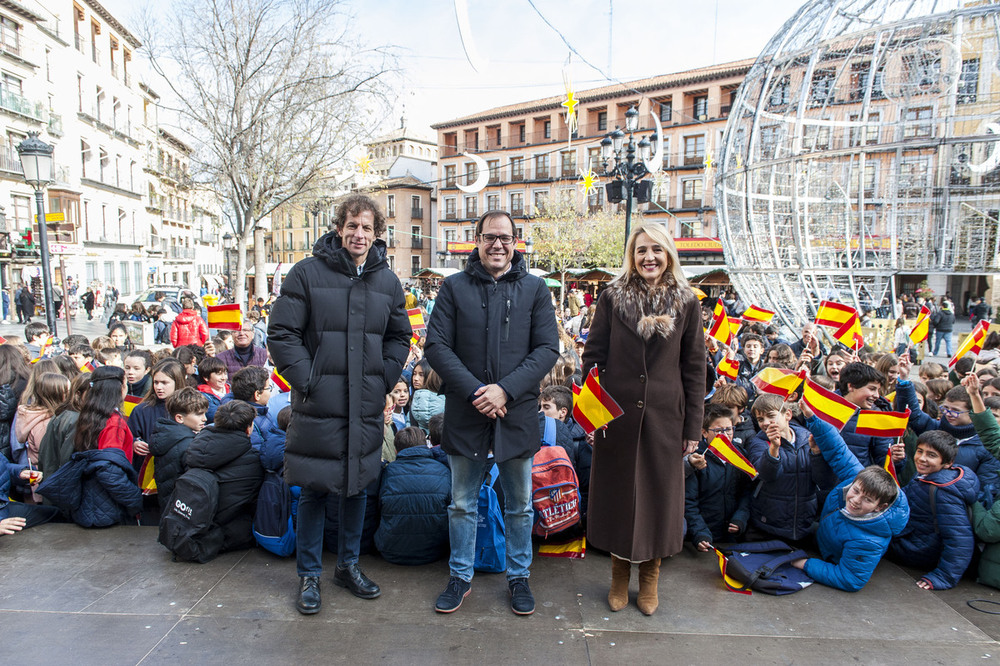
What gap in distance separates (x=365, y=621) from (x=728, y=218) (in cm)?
715

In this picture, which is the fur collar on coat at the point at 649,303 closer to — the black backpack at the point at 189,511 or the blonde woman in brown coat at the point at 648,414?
the blonde woman in brown coat at the point at 648,414

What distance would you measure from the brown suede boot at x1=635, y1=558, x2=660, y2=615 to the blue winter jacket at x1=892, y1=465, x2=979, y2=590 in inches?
57.8

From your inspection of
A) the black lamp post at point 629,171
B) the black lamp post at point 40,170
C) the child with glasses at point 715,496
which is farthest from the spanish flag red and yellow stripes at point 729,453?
the black lamp post at point 40,170

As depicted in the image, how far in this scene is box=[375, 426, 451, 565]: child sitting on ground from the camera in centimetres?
306

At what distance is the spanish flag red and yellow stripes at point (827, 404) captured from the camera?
3.13 metres

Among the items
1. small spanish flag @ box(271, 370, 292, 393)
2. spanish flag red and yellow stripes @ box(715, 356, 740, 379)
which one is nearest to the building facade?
spanish flag red and yellow stripes @ box(715, 356, 740, 379)

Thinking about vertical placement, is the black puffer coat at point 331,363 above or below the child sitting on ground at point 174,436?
above

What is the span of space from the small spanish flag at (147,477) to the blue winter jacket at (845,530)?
3.83 m

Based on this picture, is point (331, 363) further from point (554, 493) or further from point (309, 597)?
point (554, 493)

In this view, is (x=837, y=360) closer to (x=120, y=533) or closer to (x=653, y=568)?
(x=653, y=568)

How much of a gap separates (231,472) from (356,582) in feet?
2.97

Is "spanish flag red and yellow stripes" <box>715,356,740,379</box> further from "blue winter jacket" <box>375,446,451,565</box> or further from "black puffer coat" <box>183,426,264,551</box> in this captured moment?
"black puffer coat" <box>183,426,264,551</box>

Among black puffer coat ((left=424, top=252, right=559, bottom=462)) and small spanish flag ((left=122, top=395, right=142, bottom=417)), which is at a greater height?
black puffer coat ((left=424, top=252, right=559, bottom=462))

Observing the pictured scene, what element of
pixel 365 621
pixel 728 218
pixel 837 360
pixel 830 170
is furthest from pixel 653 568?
pixel 728 218
